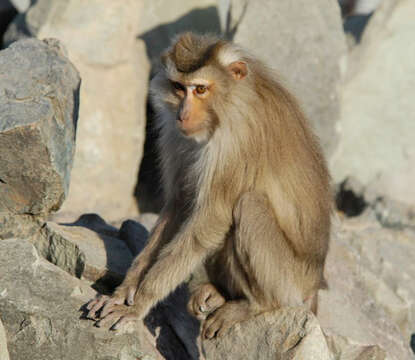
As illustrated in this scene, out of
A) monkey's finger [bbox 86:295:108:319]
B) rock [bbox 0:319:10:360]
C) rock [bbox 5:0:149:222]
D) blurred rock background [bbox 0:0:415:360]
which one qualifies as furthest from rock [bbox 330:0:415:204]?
rock [bbox 0:319:10:360]

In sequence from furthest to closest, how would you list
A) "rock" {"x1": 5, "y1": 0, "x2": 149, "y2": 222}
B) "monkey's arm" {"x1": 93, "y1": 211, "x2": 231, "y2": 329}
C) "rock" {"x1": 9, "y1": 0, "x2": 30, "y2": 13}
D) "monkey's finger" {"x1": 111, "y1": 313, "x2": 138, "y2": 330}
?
1. "rock" {"x1": 9, "y1": 0, "x2": 30, "y2": 13}
2. "rock" {"x1": 5, "y1": 0, "x2": 149, "y2": 222}
3. "monkey's arm" {"x1": 93, "y1": 211, "x2": 231, "y2": 329}
4. "monkey's finger" {"x1": 111, "y1": 313, "x2": 138, "y2": 330}

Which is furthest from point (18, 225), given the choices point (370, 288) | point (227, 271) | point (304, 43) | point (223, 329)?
point (304, 43)

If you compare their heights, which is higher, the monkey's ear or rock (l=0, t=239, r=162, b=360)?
the monkey's ear

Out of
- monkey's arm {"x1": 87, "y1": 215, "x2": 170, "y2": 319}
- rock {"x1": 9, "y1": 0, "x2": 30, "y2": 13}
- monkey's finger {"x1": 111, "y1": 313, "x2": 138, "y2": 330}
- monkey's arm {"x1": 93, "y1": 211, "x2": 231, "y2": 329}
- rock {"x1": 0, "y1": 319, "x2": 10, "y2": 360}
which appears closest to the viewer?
rock {"x1": 0, "y1": 319, "x2": 10, "y2": 360}

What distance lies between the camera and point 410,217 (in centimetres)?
1138

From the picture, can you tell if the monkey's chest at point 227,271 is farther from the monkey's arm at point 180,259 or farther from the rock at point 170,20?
the rock at point 170,20

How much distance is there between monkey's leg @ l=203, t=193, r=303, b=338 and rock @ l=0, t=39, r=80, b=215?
1.59 m

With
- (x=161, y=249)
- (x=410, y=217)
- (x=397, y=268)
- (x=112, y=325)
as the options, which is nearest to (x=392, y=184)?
(x=410, y=217)

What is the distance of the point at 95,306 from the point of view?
5523 millimetres

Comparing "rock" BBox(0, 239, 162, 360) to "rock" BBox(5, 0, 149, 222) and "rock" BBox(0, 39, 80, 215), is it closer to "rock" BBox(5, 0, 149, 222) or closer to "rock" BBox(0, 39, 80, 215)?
"rock" BBox(0, 39, 80, 215)

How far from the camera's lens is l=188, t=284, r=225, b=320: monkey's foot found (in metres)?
6.10

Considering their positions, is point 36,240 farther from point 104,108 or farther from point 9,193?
point 104,108

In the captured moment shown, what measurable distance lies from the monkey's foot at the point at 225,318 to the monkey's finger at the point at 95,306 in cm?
86

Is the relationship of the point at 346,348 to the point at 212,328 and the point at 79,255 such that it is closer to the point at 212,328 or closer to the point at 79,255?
the point at 212,328
